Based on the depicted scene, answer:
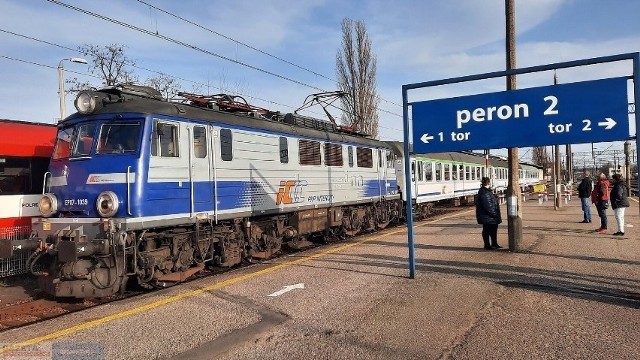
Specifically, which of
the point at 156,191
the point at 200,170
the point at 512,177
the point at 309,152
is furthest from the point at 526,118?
the point at 309,152

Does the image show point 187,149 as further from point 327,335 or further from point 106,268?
point 327,335

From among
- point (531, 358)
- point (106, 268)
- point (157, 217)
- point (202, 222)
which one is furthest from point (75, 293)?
point (531, 358)

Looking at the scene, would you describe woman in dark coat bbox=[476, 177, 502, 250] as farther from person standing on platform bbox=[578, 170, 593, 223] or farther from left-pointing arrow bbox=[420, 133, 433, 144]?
person standing on platform bbox=[578, 170, 593, 223]

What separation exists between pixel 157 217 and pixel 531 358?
611 centimetres

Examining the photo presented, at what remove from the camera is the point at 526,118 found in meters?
7.53

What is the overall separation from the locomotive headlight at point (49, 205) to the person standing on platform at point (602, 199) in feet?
43.1

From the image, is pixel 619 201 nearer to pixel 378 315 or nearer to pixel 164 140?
pixel 378 315

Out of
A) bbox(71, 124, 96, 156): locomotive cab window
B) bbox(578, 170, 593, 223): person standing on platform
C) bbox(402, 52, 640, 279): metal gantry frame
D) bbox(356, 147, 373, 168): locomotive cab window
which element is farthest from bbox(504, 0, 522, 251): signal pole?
bbox(71, 124, 96, 156): locomotive cab window

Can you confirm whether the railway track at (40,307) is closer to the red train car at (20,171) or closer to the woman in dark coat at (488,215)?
the red train car at (20,171)

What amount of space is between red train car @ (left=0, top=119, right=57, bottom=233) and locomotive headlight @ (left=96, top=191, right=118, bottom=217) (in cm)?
396

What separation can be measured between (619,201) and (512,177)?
11.0ft

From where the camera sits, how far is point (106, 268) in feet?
26.0

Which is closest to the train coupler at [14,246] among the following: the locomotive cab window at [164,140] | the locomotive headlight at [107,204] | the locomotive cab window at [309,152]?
the locomotive headlight at [107,204]

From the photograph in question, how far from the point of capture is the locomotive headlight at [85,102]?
8578mm
